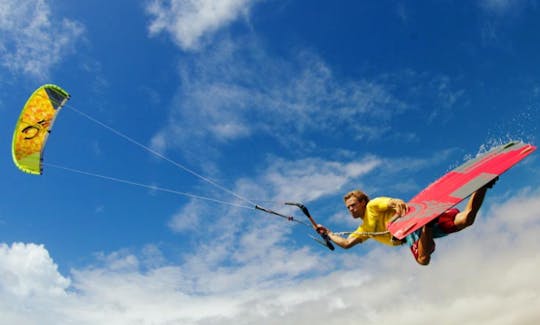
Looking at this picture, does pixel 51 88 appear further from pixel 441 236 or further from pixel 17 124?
pixel 441 236

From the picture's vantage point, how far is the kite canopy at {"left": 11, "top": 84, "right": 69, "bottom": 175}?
1277 cm

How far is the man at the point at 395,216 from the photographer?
301 inches

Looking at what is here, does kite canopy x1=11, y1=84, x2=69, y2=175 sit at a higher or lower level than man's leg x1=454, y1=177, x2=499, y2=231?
higher

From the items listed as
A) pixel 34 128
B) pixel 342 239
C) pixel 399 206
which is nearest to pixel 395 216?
pixel 399 206

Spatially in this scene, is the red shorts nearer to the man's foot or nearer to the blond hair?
the man's foot

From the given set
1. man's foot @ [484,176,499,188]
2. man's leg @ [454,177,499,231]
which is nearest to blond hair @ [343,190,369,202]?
man's leg @ [454,177,499,231]

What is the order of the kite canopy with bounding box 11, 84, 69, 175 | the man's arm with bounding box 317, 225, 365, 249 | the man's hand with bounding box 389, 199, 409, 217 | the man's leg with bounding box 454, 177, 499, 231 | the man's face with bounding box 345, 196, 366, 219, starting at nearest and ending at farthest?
the man's leg with bounding box 454, 177, 499, 231
the man's hand with bounding box 389, 199, 409, 217
the man's face with bounding box 345, 196, 366, 219
the man's arm with bounding box 317, 225, 365, 249
the kite canopy with bounding box 11, 84, 69, 175

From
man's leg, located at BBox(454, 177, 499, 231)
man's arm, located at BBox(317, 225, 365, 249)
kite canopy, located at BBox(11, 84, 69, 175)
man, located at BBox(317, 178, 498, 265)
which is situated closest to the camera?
man's leg, located at BBox(454, 177, 499, 231)

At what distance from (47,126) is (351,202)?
9.83 metres

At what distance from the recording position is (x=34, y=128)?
13008 mm

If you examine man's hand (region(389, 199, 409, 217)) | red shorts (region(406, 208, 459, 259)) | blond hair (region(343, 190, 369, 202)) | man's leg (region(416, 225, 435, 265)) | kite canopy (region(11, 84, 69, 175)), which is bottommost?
man's leg (region(416, 225, 435, 265))

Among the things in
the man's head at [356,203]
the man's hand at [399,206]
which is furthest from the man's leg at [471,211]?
the man's head at [356,203]

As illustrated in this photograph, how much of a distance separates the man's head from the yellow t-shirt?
0.12 m

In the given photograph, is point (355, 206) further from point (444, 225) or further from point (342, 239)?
point (444, 225)
